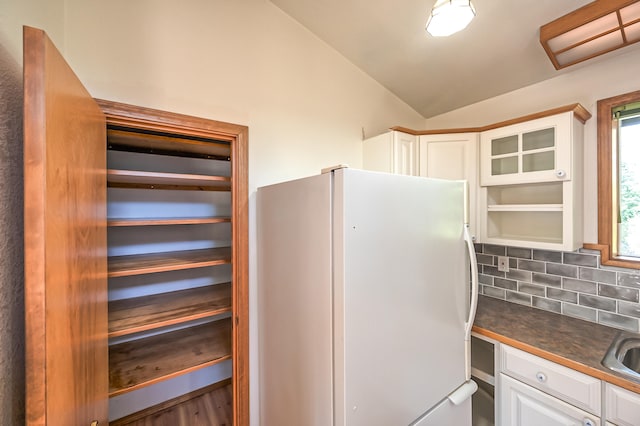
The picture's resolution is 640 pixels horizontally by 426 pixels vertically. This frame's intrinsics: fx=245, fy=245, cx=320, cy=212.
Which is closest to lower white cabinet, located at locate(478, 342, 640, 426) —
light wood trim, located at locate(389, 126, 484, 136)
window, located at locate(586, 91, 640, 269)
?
window, located at locate(586, 91, 640, 269)

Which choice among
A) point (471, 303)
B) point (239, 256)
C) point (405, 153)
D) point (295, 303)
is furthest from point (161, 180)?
point (471, 303)

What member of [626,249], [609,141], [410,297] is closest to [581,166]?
[609,141]

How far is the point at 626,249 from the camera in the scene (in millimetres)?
1449

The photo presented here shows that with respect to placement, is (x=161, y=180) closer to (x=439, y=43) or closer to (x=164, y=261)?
(x=164, y=261)

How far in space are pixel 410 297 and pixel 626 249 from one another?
1.49 metres

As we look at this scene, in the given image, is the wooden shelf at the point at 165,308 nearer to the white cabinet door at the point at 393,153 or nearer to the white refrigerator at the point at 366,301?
the white refrigerator at the point at 366,301

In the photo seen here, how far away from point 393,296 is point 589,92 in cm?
183

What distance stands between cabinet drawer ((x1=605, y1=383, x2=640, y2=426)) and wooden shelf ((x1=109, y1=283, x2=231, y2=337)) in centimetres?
181

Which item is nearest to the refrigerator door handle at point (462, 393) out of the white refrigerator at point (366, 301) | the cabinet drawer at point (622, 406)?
the white refrigerator at point (366, 301)

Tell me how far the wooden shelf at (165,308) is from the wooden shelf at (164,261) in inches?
9.4

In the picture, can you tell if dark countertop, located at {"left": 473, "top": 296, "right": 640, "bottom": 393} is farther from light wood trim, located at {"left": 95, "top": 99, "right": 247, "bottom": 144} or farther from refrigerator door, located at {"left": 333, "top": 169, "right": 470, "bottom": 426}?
light wood trim, located at {"left": 95, "top": 99, "right": 247, "bottom": 144}

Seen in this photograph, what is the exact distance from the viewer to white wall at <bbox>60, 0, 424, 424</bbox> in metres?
1.16

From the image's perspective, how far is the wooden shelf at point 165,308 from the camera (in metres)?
1.20

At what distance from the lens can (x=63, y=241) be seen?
2.08ft
